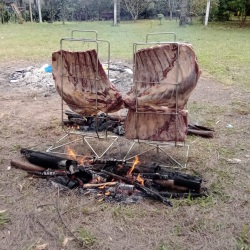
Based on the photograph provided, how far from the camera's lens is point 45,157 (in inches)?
130

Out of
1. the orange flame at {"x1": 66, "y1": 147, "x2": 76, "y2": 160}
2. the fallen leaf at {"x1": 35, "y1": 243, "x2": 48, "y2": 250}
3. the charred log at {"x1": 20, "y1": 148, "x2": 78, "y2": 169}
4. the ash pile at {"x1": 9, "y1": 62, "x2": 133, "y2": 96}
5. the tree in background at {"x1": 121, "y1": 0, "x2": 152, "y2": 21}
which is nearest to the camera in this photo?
the fallen leaf at {"x1": 35, "y1": 243, "x2": 48, "y2": 250}

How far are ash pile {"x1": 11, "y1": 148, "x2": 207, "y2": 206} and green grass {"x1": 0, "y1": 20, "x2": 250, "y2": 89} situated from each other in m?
3.85

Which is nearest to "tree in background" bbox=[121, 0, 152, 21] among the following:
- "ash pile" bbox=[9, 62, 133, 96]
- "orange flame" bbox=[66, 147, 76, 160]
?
"ash pile" bbox=[9, 62, 133, 96]

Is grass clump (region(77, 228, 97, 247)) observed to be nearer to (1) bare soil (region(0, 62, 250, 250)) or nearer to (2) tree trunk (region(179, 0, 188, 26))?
(1) bare soil (region(0, 62, 250, 250))

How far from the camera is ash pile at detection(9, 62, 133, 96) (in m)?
6.42

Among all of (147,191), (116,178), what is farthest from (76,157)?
(147,191)

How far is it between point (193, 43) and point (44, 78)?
23.3 feet

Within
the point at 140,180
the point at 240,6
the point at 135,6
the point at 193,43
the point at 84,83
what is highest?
the point at 240,6

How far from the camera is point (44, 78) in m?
6.95

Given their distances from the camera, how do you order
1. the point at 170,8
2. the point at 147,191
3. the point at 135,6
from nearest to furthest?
A: the point at 147,191 < the point at 135,6 < the point at 170,8

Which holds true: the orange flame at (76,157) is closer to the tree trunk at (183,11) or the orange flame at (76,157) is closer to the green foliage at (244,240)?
the green foliage at (244,240)

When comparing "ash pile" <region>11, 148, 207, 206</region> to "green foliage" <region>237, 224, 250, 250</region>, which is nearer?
"green foliage" <region>237, 224, 250, 250</region>

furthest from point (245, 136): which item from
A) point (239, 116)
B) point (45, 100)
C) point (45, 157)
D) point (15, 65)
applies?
point (15, 65)

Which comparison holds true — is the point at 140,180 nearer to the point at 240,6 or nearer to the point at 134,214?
the point at 134,214
